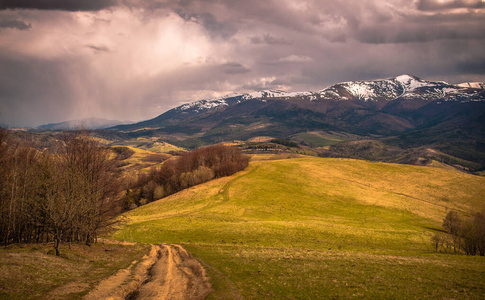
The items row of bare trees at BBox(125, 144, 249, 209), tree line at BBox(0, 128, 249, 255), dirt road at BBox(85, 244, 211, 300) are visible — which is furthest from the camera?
row of bare trees at BBox(125, 144, 249, 209)

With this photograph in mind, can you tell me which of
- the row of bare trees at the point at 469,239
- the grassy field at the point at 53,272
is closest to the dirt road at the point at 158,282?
the grassy field at the point at 53,272

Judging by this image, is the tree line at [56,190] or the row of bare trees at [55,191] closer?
the row of bare trees at [55,191]

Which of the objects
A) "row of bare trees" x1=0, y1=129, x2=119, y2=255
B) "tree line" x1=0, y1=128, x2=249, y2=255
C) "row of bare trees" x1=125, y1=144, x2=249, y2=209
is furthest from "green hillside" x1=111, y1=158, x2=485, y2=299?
"row of bare trees" x1=0, y1=129, x2=119, y2=255

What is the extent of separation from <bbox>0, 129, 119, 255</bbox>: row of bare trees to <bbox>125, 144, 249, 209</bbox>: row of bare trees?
190 ft

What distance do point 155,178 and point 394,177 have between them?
4221 inches

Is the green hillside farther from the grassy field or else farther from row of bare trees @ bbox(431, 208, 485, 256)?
the grassy field

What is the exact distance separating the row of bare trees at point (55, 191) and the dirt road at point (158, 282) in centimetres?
889

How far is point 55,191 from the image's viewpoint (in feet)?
90.8

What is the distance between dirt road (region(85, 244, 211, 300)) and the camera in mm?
18469

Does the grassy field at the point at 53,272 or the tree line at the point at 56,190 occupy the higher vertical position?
the tree line at the point at 56,190

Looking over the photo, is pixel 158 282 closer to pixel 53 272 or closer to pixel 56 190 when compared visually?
pixel 53 272

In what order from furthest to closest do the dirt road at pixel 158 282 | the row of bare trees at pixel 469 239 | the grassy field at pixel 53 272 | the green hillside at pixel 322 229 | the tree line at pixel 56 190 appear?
the row of bare trees at pixel 469 239
the tree line at pixel 56 190
the green hillside at pixel 322 229
the dirt road at pixel 158 282
the grassy field at pixel 53 272

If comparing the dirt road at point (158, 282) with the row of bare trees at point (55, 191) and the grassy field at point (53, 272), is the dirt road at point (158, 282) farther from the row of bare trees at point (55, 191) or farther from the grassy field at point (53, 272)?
the row of bare trees at point (55, 191)

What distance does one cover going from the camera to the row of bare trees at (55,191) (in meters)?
26.6
